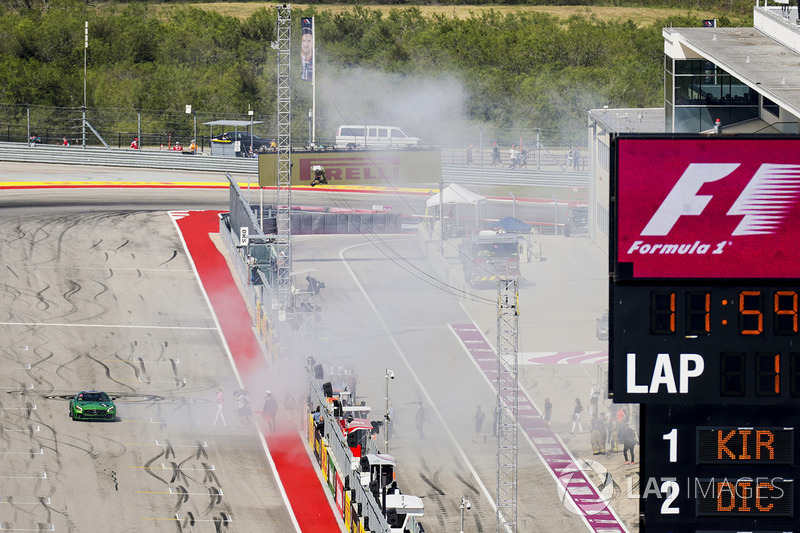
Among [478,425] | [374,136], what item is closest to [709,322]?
[478,425]

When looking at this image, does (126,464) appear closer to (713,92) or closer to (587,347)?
(587,347)

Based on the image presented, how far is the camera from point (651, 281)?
1568 centimetres

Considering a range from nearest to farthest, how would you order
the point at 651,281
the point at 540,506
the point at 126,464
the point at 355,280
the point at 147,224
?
1. the point at 651,281
2. the point at 540,506
3. the point at 126,464
4. the point at 355,280
5. the point at 147,224

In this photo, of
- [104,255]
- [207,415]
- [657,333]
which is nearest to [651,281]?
[657,333]

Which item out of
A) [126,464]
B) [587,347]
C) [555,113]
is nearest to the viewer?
[126,464]

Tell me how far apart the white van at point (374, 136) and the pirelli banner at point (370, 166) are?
12.0 meters

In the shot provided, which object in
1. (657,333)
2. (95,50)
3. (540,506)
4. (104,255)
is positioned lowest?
(540,506)

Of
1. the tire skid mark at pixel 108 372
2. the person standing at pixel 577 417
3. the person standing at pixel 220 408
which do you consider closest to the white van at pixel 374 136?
the tire skid mark at pixel 108 372

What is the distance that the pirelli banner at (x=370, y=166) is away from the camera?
6656cm

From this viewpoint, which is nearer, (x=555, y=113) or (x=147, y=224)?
(x=147, y=224)

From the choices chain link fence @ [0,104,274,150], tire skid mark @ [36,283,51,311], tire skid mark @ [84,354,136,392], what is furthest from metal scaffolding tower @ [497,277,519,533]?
chain link fence @ [0,104,274,150]

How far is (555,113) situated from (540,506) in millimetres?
54916

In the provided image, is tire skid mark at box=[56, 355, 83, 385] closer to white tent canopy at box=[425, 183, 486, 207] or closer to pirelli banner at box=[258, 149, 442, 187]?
pirelli banner at box=[258, 149, 442, 187]

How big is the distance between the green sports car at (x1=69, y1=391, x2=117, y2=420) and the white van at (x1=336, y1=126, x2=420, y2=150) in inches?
1538
